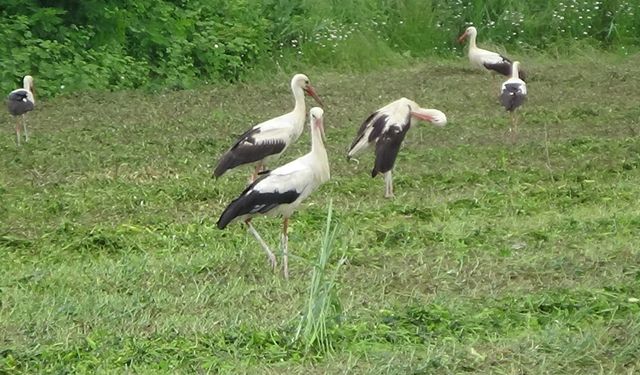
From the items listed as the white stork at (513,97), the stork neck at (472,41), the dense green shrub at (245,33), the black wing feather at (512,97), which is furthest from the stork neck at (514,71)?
the dense green shrub at (245,33)

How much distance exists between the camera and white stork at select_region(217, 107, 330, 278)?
27.5 ft

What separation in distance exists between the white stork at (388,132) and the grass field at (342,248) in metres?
0.26

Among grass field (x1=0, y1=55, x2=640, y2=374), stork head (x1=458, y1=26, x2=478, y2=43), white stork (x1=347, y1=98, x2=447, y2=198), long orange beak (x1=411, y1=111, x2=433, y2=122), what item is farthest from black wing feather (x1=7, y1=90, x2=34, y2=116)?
stork head (x1=458, y1=26, x2=478, y2=43)

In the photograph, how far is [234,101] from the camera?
1672 cm

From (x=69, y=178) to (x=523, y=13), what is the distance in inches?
487

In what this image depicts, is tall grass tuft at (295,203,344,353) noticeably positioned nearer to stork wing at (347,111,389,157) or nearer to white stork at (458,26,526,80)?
stork wing at (347,111,389,157)

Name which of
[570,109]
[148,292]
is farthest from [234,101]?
[148,292]

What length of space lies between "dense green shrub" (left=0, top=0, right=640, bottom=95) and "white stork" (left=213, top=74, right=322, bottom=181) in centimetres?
618

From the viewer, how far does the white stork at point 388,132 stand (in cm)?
1102

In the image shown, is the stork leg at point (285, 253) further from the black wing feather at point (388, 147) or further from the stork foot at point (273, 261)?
the black wing feather at point (388, 147)

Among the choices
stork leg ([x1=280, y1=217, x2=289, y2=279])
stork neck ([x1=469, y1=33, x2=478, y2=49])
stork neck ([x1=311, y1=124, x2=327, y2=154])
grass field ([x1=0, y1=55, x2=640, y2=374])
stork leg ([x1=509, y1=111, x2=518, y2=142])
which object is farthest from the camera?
stork neck ([x1=469, y1=33, x2=478, y2=49])

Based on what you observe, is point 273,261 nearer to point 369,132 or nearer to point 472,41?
point 369,132

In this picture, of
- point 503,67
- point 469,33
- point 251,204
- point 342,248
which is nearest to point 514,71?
point 503,67

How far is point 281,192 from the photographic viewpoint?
336 inches
